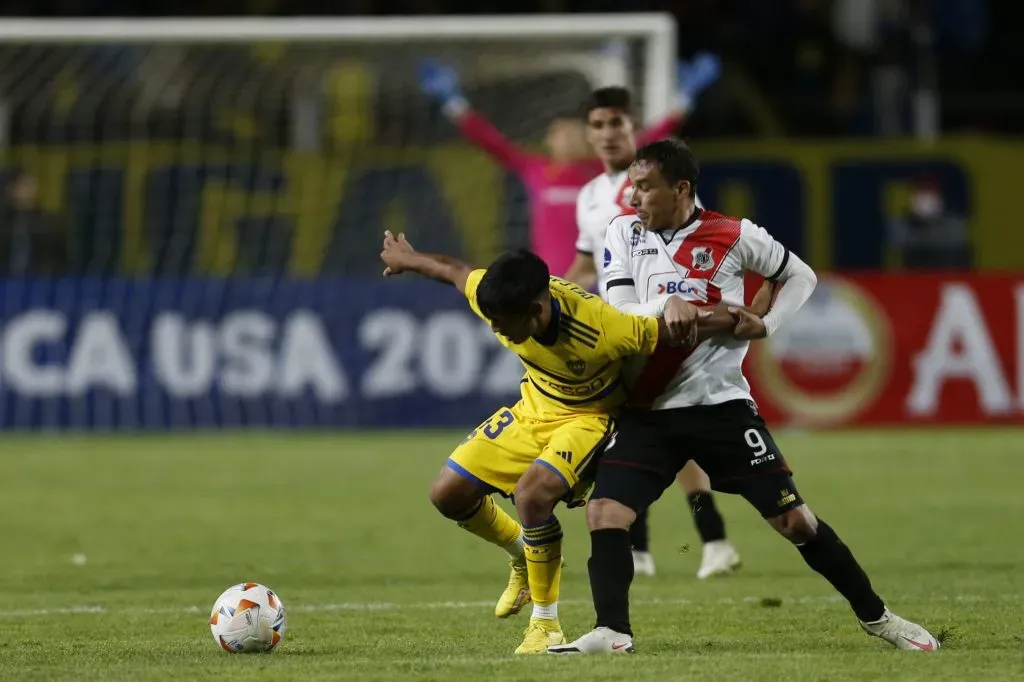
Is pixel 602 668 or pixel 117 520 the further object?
pixel 117 520

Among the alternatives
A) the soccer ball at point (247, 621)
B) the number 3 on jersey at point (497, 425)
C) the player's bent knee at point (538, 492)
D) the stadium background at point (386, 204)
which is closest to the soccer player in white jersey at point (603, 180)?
the number 3 on jersey at point (497, 425)

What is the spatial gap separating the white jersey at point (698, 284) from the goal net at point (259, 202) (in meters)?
8.61

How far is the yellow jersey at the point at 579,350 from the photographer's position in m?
6.27

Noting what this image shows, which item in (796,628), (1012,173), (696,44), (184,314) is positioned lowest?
(796,628)

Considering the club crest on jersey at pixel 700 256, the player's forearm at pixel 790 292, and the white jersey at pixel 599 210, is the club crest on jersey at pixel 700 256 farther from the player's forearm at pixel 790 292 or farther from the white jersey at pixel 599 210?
the white jersey at pixel 599 210

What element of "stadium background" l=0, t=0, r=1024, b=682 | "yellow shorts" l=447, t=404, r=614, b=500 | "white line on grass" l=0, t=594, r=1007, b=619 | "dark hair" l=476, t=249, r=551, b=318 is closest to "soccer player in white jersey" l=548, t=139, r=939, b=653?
"yellow shorts" l=447, t=404, r=614, b=500

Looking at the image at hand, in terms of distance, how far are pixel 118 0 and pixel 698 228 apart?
56.5 feet

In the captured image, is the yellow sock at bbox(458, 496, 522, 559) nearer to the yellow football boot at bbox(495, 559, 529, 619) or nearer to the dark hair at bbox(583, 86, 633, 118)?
the yellow football boot at bbox(495, 559, 529, 619)

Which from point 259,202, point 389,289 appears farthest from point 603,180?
point 259,202

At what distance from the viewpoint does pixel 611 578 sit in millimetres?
6102

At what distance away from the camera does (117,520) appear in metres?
11.4

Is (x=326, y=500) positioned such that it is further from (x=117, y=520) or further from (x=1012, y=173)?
(x=1012, y=173)

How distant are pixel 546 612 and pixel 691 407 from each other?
0.88m

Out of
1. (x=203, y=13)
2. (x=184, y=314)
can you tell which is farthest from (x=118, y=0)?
(x=184, y=314)
